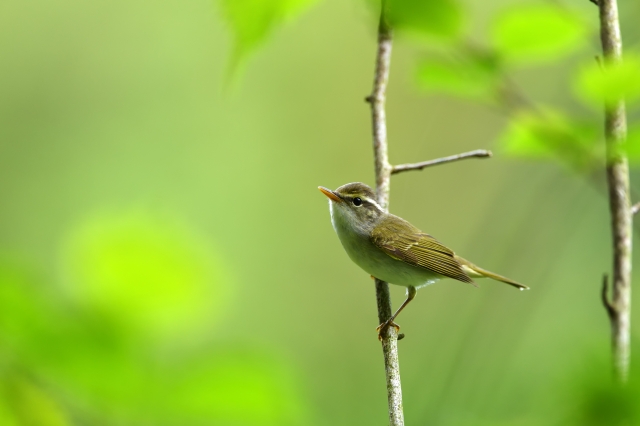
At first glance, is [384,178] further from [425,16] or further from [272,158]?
[272,158]

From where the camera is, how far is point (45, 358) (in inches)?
33.1

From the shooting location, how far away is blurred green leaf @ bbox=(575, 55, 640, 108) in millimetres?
1225

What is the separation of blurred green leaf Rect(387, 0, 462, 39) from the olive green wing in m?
2.67

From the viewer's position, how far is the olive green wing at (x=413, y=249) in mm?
3740

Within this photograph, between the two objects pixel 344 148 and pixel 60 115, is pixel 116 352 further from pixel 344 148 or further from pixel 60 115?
pixel 60 115

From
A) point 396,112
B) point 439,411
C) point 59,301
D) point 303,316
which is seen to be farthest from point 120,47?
point 59,301

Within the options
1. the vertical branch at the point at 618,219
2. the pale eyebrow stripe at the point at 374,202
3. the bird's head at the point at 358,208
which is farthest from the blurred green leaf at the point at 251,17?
the bird's head at the point at 358,208

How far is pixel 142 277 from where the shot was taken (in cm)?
82

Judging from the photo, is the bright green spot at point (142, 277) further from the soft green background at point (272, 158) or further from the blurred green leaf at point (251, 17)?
the soft green background at point (272, 158)

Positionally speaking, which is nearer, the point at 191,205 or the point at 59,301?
the point at 59,301

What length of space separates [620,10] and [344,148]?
650 cm

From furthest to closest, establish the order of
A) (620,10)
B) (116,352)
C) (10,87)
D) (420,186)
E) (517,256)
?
(10,87) → (420,186) → (517,256) → (620,10) → (116,352)

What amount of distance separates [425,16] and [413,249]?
9.33ft

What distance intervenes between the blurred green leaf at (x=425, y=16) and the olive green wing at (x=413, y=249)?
2.67 m
